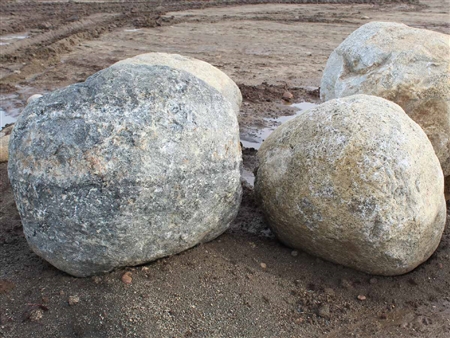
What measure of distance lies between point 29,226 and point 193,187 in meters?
1.08

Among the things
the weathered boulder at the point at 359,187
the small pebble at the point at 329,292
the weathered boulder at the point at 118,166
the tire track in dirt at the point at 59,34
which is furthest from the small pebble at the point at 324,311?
the tire track in dirt at the point at 59,34

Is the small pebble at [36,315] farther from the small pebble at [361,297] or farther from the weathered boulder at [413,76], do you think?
the weathered boulder at [413,76]

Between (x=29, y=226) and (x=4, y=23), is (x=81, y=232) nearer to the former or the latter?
(x=29, y=226)

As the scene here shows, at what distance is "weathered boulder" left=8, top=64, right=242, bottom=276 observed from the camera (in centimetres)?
317

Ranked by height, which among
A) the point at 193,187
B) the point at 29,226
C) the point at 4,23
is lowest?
the point at 4,23

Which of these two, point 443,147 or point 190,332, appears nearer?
point 190,332

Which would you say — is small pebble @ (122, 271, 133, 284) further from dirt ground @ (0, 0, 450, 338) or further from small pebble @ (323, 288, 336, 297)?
small pebble @ (323, 288, 336, 297)

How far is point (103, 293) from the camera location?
11.0 feet

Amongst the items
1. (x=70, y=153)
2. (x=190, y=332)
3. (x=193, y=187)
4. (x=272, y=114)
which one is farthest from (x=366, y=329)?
(x=272, y=114)

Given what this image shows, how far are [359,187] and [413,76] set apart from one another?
171 centimetres

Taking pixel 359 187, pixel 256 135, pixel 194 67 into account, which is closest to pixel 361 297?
pixel 359 187

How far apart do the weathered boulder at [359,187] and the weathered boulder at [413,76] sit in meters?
0.85

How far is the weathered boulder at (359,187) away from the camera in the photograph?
3.46 metres

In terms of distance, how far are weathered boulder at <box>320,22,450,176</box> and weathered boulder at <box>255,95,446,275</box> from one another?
85 cm
